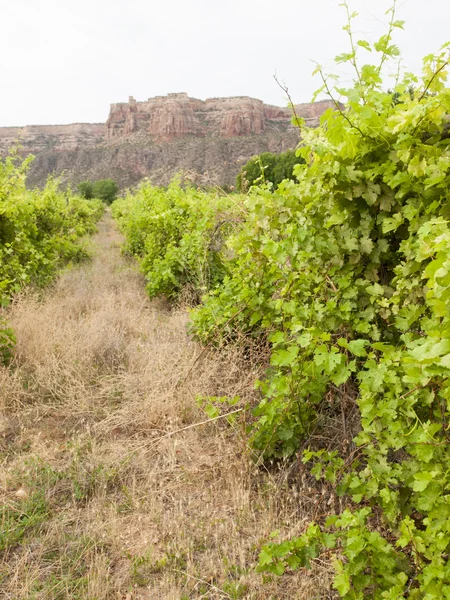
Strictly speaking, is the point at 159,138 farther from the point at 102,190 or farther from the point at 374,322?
the point at 374,322

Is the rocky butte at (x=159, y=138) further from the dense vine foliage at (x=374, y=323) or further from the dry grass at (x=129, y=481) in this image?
the dense vine foliage at (x=374, y=323)

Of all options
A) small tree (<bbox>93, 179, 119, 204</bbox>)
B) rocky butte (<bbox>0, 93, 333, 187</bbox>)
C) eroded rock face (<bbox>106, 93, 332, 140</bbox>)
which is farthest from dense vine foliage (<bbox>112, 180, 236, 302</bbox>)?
eroded rock face (<bbox>106, 93, 332, 140</bbox>)

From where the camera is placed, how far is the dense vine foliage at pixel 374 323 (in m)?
1.50

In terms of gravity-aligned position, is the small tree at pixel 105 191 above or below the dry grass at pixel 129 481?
above

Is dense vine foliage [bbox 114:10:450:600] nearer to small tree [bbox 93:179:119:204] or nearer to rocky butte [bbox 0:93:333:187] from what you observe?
rocky butte [bbox 0:93:333:187]

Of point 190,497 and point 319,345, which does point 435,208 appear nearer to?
point 319,345

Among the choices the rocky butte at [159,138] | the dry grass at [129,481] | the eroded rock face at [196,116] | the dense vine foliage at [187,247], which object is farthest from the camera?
the eroded rock face at [196,116]

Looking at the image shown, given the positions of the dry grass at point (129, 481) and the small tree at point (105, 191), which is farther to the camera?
the small tree at point (105, 191)

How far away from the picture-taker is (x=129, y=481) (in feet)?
8.46

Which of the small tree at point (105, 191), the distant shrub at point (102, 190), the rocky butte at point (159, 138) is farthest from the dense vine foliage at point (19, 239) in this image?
the small tree at point (105, 191)

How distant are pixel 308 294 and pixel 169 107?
104520mm

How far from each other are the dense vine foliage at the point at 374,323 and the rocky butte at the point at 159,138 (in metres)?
46.4

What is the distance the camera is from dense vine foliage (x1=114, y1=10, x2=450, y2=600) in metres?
1.50

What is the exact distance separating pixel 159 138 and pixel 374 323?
87.9 metres
